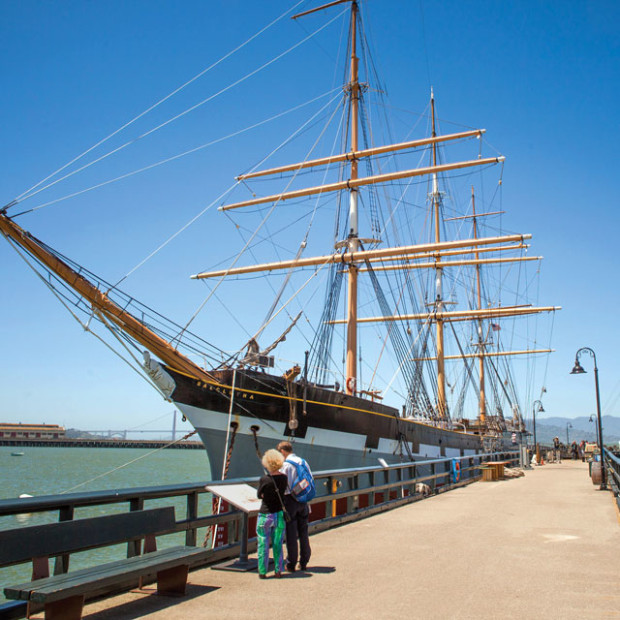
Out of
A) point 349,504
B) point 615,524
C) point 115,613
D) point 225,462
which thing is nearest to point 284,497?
point 115,613

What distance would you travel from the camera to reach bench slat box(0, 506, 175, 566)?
147 inches

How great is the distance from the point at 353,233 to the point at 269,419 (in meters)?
13.4

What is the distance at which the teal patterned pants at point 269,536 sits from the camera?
18.8 feet

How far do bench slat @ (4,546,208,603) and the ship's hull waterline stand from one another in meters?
10.6

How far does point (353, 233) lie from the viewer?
28.5 metres

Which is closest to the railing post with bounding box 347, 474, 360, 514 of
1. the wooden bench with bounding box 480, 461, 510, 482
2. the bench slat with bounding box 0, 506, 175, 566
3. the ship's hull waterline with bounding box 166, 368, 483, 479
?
the bench slat with bounding box 0, 506, 175, 566

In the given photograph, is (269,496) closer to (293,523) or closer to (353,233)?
(293,523)

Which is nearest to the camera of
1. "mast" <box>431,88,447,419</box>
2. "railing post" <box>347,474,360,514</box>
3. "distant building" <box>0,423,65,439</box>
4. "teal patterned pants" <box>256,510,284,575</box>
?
"teal patterned pants" <box>256,510,284,575</box>

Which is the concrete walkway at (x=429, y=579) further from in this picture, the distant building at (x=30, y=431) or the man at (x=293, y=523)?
the distant building at (x=30, y=431)

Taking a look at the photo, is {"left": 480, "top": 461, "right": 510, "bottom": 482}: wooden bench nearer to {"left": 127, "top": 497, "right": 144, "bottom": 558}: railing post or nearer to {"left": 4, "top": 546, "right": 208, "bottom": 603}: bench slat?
{"left": 4, "top": 546, "right": 208, "bottom": 603}: bench slat

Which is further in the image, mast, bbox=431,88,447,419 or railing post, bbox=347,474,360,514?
mast, bbox=431,88,447,419

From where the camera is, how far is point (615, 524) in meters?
9.55

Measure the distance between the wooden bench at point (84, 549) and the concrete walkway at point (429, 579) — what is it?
0.35 meters

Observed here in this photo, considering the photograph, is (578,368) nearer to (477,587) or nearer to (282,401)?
(282,401)
